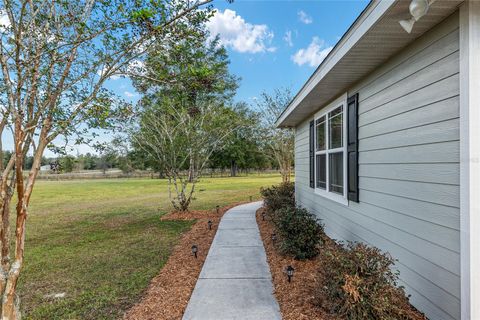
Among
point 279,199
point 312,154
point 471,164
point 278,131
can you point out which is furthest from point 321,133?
point 278,131

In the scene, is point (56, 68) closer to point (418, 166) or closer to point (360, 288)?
point (360, 288)

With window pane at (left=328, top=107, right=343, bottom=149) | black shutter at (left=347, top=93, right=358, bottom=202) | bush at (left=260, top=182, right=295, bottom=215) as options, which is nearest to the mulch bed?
black shutter at (left=347, top=93, right=358, bottom=202)

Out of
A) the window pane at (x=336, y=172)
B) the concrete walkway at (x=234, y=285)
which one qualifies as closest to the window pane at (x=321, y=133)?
the window pane at (x=336, y=172)

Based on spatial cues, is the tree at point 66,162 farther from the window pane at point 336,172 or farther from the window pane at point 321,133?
the window pane at point 321,133

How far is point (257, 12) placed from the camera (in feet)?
29.4

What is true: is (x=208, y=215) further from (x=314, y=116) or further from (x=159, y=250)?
(x=314, y=116)

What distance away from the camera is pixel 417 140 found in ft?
8.48

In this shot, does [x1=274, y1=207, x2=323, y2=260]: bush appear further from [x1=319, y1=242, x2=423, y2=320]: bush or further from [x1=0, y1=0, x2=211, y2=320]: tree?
[x1=0, y1=0, x2=211, y2=320]: tree

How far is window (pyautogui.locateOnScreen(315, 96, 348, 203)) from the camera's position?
446 cm

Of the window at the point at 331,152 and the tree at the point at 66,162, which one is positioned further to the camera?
the window at the point at 331,152

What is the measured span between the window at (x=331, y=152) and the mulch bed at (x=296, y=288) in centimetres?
130

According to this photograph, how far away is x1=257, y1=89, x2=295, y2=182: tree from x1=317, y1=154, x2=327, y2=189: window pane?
334 inches

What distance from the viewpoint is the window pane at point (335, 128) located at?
4543 millimetres

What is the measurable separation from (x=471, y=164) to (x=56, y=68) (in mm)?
3794
